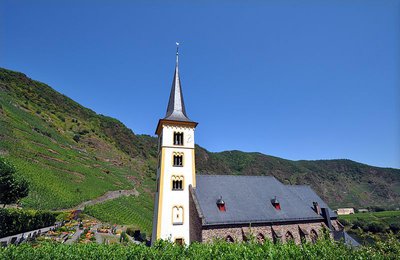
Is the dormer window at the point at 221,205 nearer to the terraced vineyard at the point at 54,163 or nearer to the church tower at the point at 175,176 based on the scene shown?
the church tower at the point at 175,176

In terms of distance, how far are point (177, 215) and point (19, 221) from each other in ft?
66.9

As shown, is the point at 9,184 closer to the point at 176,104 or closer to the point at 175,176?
the point at 175,176

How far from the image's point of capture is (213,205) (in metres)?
23.7

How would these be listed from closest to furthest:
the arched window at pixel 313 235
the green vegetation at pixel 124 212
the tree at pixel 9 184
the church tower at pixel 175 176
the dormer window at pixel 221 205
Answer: the church tower at pixel 175 176
the dormer window at pixel 221 205
the arched window at pixel 313 235
the tree at pixel 9 184
the green vegetation at pixel 124 212

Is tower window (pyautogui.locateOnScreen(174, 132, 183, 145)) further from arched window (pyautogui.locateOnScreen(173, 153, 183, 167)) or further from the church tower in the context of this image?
arched window (pyautogui.locateOnScreen(173, 153, 183, 167))

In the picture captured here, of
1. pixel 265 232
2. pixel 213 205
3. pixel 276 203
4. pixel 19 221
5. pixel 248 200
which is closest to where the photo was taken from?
pixel 265 232

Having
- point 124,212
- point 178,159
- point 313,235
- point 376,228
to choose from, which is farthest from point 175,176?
point 376,228

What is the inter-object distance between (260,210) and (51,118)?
109 metres

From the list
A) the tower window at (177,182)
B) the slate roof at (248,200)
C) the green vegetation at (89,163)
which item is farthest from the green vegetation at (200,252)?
the green vegetation at (89,163)

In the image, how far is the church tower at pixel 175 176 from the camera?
896 inches

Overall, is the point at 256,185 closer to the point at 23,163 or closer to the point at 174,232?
the point at 174,232

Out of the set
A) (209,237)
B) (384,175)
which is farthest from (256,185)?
(384,175)

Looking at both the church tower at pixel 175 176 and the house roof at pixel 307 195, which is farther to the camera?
the house roof at pixel 307 195

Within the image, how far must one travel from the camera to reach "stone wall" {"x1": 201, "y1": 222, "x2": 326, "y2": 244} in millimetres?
21328
